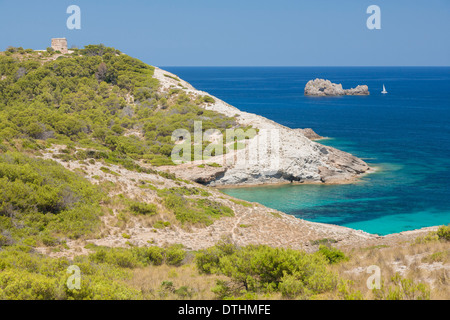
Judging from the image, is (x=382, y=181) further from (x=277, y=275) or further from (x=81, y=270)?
(x=81, y=270)

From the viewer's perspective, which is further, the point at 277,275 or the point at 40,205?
the point at 40,205

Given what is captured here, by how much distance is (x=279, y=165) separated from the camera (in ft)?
144

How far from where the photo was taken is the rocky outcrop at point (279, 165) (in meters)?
42.4

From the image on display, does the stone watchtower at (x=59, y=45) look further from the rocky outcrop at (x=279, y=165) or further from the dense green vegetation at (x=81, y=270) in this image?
the dense green vegetation at (x=81, y=270)

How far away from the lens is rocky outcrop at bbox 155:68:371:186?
42375 millimetres

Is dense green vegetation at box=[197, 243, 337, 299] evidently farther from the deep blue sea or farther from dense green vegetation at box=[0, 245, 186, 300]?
the deep blue sea

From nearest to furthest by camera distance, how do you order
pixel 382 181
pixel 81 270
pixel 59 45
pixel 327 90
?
pixel 81 270 → pixel 382 181 → pixel 59 45 → pixel 327 90

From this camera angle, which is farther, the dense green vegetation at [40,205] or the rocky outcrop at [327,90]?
the rocky outcrop at [327,90]

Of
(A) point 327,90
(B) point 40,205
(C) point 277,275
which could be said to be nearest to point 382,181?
(B) point 40,205

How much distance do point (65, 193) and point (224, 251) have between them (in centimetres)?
1070

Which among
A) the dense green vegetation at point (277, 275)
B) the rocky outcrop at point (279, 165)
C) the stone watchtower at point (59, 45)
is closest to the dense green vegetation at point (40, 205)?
the dense green vegetation at point (277, 275)

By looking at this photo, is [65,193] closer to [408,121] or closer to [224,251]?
[224,251]

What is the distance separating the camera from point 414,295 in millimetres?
8844
